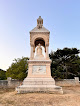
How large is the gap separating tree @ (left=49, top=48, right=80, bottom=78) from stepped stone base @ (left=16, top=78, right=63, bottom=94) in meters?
14.3

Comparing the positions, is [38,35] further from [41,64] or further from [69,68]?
[69,68]

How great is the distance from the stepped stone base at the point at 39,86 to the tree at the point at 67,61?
46.9 ft

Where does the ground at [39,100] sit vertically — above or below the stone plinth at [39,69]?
below

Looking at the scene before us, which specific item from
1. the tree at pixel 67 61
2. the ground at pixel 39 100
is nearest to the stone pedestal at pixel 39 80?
the ground at pixel 39 100

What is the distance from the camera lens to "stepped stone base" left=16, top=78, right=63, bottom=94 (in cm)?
582

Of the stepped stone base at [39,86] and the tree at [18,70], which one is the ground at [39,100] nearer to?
the stepped stone base at [39,86]

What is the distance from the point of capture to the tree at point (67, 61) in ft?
67.6

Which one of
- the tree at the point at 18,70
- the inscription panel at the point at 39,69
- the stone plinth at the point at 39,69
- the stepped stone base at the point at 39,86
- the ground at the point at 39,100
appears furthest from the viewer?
the tree at the point at 18,70

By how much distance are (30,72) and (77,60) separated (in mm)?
18372

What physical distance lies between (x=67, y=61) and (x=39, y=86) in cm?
1807

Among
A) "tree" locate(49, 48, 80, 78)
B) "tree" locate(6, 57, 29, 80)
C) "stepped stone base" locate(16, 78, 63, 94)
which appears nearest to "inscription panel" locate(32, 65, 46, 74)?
"stepped stone base" locate(16, 78, 63, 94)

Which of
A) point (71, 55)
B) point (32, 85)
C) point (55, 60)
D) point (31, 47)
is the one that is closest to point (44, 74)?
point (32, 85)

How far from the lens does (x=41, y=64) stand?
7.60 m

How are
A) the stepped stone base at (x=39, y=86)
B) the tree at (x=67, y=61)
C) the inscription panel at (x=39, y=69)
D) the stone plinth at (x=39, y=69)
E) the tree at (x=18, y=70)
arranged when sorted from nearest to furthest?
the stepped stone base at (x=39, y=86) < the stone plinth at (x=39, y=69) < the inscription panel at (x=39, y=69) < the tree at (x=18, y=70) < the tree at (x=67, y=61)
